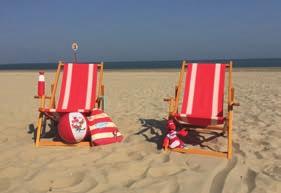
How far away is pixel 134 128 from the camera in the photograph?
5895 mm

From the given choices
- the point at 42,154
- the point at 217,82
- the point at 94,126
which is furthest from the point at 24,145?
the point at 217,82

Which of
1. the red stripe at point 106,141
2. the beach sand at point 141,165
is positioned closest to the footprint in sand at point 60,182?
the beach sand at point 141,165

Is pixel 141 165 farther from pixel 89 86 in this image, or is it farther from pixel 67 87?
pixel 67 87

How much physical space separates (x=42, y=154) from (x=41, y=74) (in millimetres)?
1108

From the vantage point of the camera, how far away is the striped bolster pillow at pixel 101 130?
4891 millimetres

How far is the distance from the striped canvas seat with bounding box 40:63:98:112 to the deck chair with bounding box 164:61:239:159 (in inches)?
44.0

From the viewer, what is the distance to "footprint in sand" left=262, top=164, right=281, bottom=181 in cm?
372

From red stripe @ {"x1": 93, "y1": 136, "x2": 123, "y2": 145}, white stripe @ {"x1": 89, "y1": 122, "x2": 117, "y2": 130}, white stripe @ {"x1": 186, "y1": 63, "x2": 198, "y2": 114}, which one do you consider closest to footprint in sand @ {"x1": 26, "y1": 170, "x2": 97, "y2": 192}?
red stripe @ {"x1": 93, "y1": 136, "x2": 123, "y2": 145}

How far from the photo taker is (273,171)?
3.86 metres

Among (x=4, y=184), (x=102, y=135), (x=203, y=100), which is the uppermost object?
(x=203, y=100)

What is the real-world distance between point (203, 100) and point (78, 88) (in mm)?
1656

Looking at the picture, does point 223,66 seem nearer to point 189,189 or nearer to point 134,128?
point 134,128

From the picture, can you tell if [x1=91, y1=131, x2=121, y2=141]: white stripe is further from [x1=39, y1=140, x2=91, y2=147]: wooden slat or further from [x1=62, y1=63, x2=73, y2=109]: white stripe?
[x1=62, y1=63, x2=73, y2=109]: white stripe

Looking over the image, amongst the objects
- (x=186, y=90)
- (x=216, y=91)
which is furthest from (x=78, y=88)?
(x=216, y=91)
